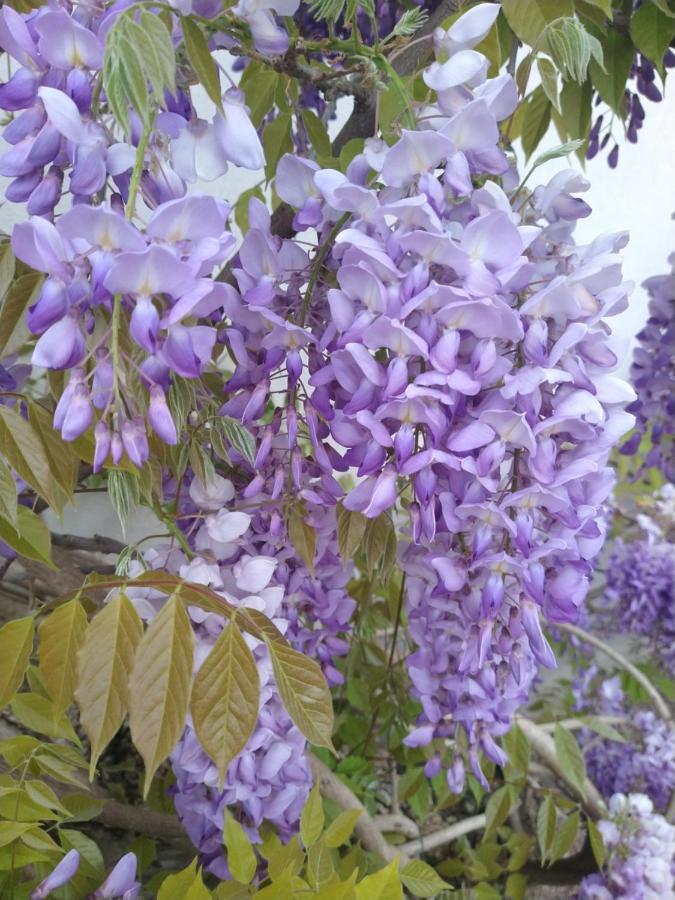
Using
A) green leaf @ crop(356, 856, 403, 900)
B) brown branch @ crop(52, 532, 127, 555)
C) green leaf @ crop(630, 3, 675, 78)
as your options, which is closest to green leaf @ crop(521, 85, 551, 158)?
green leaf @ crop(630, 3, 675, 78)

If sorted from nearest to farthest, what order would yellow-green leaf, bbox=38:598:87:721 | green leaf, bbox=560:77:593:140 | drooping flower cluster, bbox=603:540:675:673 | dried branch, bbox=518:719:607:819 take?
yellow-green leaf, bbox=38:598:87:721 → green leaf, bbox=560:77:593:140 → dried branch, bbox=518:719:607:819 → drooping flower cluster, bbox=603:540:675:673

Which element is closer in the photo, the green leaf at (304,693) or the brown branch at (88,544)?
the green leaf at (304,693)

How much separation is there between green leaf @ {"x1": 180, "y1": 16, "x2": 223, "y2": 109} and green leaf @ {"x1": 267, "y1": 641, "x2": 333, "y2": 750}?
272 millimetres

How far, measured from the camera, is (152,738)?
0.38 meters

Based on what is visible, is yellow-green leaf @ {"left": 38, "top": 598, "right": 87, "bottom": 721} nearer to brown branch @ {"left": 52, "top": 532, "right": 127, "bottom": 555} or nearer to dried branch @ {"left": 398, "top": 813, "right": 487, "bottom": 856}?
brown branch @ {"left": 52, "top": 532, "right": 127, "bottom": 555}

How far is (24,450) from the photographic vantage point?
0.45 m

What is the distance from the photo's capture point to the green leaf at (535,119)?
79cm

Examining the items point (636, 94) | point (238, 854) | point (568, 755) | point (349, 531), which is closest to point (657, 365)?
point (636, 94)

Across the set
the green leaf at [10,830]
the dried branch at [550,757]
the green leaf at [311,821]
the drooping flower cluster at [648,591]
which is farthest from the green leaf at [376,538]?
the drooping flower cluster at [648,591]

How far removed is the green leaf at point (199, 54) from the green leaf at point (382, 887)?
37cm

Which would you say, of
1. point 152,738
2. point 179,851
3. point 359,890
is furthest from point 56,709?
point 179,851

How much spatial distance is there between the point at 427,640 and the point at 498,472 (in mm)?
225

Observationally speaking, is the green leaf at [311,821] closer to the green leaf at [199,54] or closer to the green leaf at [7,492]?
the green leaf at [7,492]

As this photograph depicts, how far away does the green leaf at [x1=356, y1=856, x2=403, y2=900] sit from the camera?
42 cm
